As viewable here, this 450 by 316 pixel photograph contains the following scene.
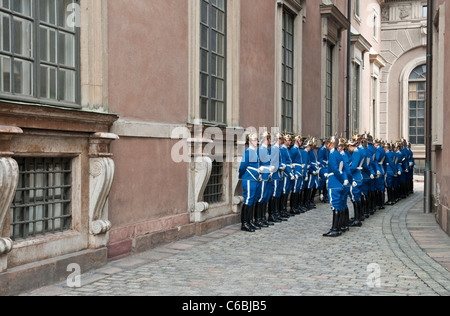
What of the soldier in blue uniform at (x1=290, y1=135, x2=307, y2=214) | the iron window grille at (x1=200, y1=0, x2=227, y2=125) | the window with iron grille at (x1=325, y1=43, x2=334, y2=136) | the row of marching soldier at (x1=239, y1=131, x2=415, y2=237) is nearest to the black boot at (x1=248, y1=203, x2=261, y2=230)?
the row of marching soldier at (x1=239, y1=131, x2=415, y2=237)

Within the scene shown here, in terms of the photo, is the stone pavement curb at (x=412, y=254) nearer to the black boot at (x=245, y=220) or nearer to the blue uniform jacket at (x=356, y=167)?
the blue uniform jacket at (x=356, y=167)

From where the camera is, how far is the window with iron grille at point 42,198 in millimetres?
6180

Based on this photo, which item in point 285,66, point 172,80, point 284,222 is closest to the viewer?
point 172,80

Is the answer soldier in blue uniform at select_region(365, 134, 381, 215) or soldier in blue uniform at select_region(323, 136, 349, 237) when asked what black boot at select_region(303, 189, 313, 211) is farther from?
soldier in blue uniform at select_region(323, 136, 349, 237)

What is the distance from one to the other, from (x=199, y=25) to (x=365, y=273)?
16.8 ft

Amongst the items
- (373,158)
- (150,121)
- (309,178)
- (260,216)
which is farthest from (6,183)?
(373,158)

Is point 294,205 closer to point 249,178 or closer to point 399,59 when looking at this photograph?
point 249,178

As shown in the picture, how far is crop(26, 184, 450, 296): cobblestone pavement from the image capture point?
6.20 meters

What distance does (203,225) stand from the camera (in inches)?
398

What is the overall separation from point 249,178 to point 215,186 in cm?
70

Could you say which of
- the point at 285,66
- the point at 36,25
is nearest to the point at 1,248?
the point at 36,25

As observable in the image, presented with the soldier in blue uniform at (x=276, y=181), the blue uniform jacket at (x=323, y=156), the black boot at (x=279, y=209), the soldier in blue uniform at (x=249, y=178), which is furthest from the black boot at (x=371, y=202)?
the soldier in blue uniform at (x=249, y=178)

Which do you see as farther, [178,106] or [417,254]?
[178,106]

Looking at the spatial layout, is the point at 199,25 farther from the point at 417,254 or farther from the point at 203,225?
the point at 417,254
